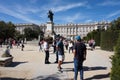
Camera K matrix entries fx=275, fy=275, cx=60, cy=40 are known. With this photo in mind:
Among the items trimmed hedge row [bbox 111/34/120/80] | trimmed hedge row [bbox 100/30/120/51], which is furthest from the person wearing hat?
trimmed hedge row [bbox 100/30/120/51]

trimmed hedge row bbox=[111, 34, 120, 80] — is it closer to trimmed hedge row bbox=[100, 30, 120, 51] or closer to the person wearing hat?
the person wearing hat

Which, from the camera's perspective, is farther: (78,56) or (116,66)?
(78,56)

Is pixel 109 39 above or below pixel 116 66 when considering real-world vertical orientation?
above

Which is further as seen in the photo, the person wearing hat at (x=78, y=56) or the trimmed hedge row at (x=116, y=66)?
the person wearing hat at (x=78, y=56)

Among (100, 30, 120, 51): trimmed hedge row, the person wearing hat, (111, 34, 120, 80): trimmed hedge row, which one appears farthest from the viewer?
(100, 30, 120, 51): trimmed hedge row

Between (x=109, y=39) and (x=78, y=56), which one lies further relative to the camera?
(x=109, y=39)

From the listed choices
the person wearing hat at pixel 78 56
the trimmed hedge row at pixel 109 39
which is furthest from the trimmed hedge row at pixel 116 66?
the trimmed hedge row at pixel 109 39

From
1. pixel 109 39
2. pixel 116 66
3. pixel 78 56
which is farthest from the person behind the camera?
pixel 109 39

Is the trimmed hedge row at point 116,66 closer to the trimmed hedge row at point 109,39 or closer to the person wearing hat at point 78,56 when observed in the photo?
the person wearing hat at point 78,56

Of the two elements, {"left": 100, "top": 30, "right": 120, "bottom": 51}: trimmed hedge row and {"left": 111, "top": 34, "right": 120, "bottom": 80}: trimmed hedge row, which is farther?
{"left": 100, "top": 30, "right": 120, "bottom": 51}: trimmed hedge row

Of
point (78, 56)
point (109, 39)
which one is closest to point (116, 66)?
point (78, 56)

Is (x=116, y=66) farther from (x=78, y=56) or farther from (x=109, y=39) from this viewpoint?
(x=109, y=39)

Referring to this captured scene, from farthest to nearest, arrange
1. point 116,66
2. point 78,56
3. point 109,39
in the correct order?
point 109,39 < point 78,56 < point 116,66

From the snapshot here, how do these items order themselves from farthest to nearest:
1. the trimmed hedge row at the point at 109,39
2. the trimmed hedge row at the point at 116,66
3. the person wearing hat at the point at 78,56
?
the trimmed hedge row at the point at 109,39
the person wearing hat at the point at 78,56
the trimmed hedge row at the point at 116,66
